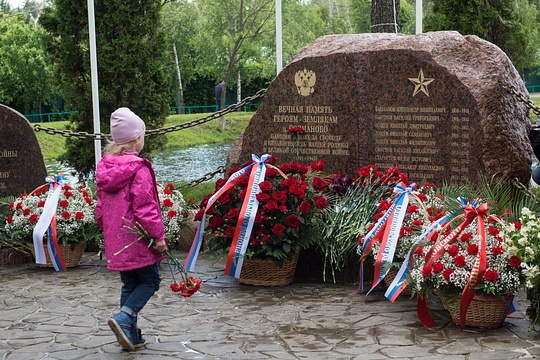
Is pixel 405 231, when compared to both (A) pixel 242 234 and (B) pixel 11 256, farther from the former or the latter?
(B) pixel 11 256

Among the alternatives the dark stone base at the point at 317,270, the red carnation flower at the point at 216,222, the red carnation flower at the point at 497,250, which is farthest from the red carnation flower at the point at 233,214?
the red carnation flower at the point at 497,250

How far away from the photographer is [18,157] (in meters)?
9.43

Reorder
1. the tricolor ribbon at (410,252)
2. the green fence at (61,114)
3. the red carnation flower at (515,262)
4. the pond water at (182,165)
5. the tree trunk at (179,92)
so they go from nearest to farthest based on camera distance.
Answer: the red carnation flower at (515,262), the tricolor ribbon at (410,252), the pond water at (182,165), the green fence at (61,114), the tree trunk at (179,92)

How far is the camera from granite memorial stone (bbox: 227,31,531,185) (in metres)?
7.88

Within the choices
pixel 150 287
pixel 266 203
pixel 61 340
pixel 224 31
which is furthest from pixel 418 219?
pixel 224 31

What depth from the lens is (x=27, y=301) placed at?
7191 millimetres

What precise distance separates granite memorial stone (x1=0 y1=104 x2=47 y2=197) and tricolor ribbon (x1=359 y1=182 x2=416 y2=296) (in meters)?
4.16

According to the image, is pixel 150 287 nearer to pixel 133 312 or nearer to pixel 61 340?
pixel 133 312

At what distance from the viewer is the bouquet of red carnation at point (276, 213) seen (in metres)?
7.20

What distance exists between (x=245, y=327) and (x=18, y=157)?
4345 mm

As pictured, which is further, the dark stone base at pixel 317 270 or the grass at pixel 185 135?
the grass at pixel 185 135

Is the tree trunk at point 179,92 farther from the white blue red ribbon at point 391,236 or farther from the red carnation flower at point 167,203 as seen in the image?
the white blue red ribbon at point 391,236

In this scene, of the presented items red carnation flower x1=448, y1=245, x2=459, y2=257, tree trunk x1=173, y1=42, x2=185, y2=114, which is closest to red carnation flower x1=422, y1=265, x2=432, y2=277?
Result: red carnation flower x1=448, y1=245, x2=459, y2=257

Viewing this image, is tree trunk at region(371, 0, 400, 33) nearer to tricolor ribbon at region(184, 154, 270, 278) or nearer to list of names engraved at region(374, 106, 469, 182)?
list of names engraved at region(374, 106, 469, 182)
